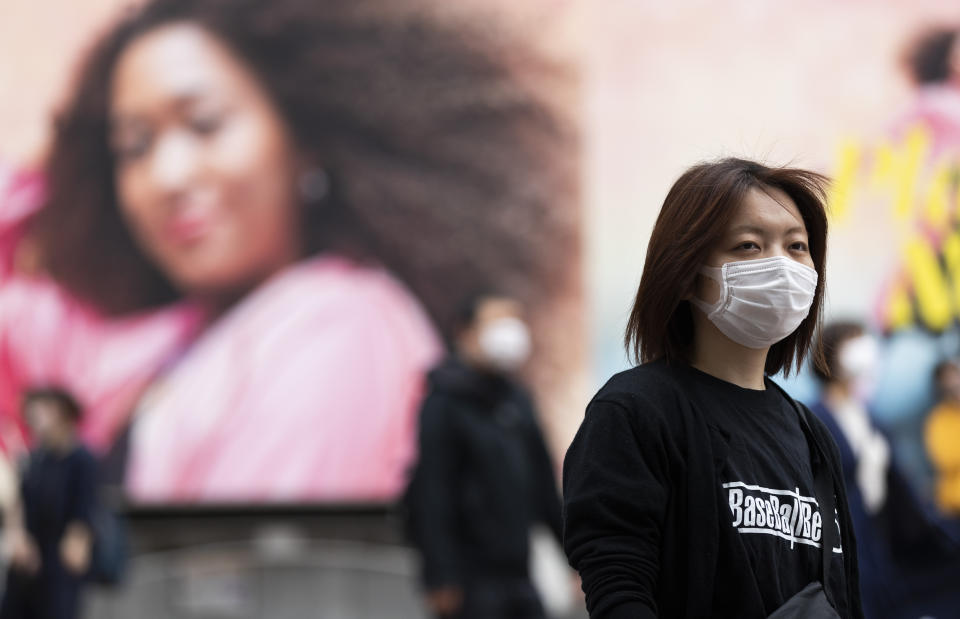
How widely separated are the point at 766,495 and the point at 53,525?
669 cm

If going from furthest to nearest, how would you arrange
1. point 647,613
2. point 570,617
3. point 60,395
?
1. point 570,617
2. point 60,395
3. point 647,613

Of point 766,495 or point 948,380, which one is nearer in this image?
point 766,495

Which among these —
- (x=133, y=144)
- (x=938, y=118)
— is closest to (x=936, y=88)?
(x=938, y=118)

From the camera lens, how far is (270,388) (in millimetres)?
12711

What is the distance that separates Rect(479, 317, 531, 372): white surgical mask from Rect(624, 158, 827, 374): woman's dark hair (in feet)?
13.9

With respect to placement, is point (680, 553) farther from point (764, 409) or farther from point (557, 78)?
point (557, 78)

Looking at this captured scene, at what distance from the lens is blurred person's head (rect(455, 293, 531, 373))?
6.94 meters

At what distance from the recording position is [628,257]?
1288 centimetres

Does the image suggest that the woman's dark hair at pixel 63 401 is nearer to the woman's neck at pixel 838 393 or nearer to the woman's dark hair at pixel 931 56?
the woman's neck at pixel 838 393

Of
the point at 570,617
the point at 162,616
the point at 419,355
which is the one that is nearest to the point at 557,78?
the point at 419,355

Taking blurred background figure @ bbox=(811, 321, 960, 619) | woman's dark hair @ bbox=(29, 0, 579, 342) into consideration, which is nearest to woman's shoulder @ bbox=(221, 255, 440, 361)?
woman's dark hair @ bbox=(29, 0, 579, 342)

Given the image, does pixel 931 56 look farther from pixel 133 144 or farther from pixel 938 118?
pixel 133 144

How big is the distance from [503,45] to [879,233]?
11.7ft

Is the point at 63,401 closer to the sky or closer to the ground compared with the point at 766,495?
closer to the ground
